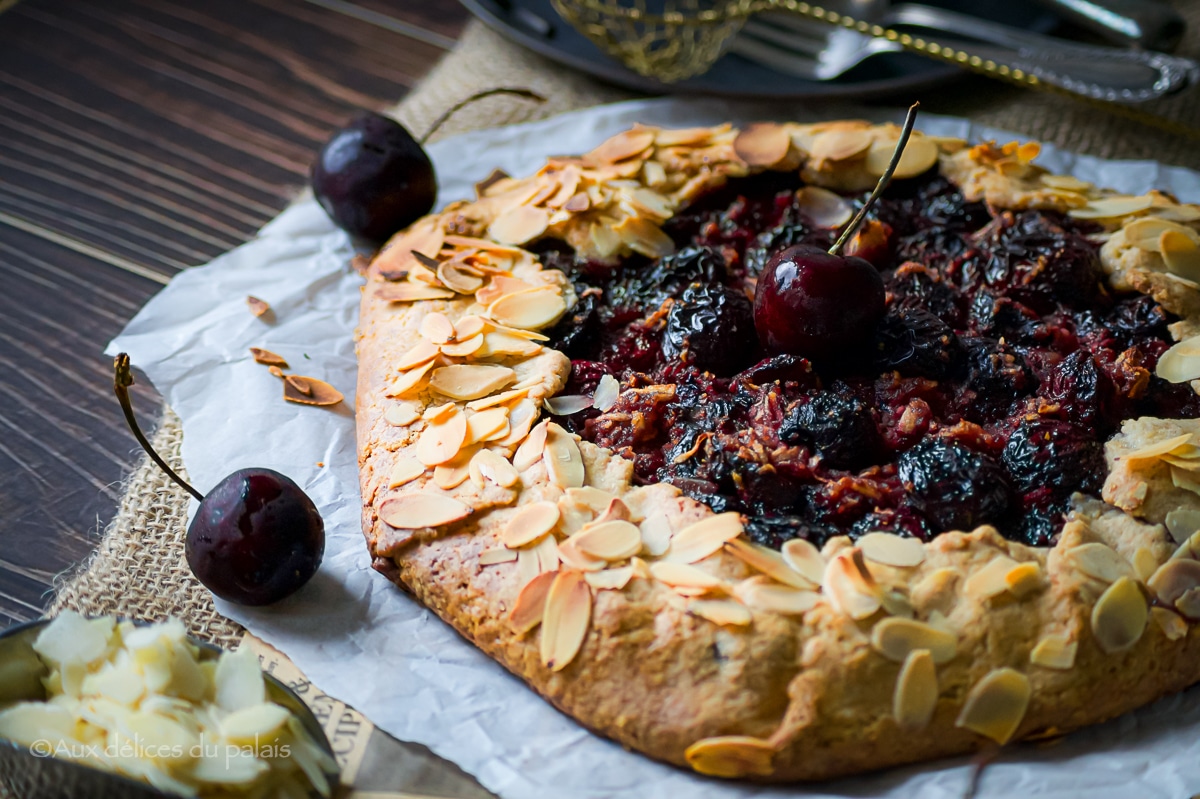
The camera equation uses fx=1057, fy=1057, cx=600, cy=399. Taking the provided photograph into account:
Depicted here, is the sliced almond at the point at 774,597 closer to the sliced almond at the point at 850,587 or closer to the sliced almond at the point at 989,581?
the sliced almond at the point at 850,587

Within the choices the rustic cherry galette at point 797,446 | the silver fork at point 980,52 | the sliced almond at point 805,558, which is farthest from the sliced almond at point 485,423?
the silver fork at point 980,52

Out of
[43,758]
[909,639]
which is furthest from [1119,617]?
[43,758]

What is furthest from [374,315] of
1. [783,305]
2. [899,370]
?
[899,370]

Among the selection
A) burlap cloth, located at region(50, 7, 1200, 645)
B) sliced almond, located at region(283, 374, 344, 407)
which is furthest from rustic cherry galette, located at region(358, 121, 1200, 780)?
burlap cloth, located at region(50, 7, 1200, 645)

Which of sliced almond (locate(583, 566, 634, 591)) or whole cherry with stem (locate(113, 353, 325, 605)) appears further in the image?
whole cherry with stem (locate(113, 353, 325, 605))

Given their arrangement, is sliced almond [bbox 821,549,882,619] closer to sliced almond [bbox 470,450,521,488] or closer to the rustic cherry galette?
the rustic cherry galette

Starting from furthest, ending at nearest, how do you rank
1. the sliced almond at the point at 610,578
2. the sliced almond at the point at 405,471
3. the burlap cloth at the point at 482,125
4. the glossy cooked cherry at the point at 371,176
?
the glossy cooked cherry at the point at 371,176
the burlap cloth at the point at 482,125
the sliced almond at the point at 405,471
the sliced almond at the point at 610,578
